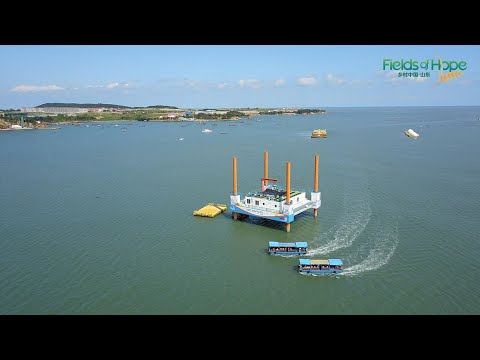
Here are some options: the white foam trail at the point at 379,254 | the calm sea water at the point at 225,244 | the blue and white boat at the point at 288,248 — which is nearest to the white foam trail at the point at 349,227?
the calm sea water at the point at 225,244

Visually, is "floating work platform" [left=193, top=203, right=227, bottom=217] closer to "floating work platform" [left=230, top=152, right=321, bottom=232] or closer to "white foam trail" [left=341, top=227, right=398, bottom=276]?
"floating work platform" [left=230, top=152, right=321, bottom=232]

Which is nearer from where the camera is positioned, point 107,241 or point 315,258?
point 315,258

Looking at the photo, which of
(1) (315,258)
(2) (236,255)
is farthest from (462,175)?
(2) (236,255)

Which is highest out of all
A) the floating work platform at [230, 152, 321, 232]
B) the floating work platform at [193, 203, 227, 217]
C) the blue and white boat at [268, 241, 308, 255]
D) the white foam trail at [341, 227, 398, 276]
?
the floating work platform at [230, 152, 321, 232]

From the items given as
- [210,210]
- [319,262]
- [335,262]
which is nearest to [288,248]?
[319,262]

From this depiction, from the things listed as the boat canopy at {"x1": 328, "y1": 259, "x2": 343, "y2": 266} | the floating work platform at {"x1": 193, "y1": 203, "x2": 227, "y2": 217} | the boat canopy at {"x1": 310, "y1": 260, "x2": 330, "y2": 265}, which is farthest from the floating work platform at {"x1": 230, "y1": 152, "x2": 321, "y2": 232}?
the boat canopy at {"x1": 328, "y1": 259, "x2": 343, "y2": 266}

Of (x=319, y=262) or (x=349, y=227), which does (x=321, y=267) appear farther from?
(x=349, y=227)
